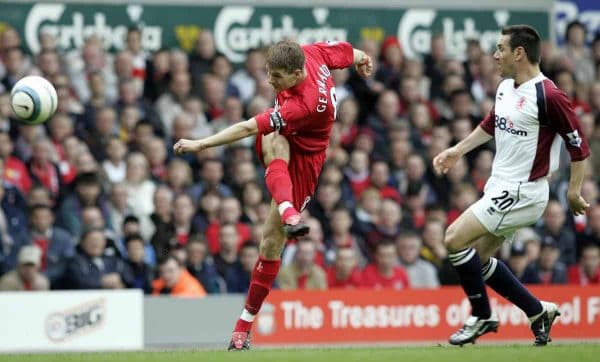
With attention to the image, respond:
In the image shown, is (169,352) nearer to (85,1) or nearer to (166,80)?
(166,80)

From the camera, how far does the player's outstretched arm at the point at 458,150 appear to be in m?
10.1

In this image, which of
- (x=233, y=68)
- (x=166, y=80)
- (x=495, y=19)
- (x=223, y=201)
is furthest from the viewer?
(x=495, y=19)

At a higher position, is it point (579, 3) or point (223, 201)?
point (579, 3)

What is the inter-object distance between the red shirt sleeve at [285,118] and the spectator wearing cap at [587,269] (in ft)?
22.7

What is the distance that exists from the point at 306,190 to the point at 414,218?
19.2 feet

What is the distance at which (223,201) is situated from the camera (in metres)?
15.1

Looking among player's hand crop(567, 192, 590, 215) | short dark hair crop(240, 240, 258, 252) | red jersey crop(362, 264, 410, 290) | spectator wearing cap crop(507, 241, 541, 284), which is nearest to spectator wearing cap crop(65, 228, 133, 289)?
short dark hair crop(240, 240, 258, 252)

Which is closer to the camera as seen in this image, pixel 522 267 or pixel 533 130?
pixel 533 130

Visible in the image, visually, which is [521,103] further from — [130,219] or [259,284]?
[130,219]

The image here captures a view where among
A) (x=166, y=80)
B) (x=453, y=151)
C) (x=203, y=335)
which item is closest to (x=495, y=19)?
(x=166, y=80)

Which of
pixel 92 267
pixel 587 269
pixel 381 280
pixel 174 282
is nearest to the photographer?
pixel 92 267

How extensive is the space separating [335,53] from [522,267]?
5570 millimetres

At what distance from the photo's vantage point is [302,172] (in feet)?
33.7

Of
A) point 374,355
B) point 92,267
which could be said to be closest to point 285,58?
point 374,355
